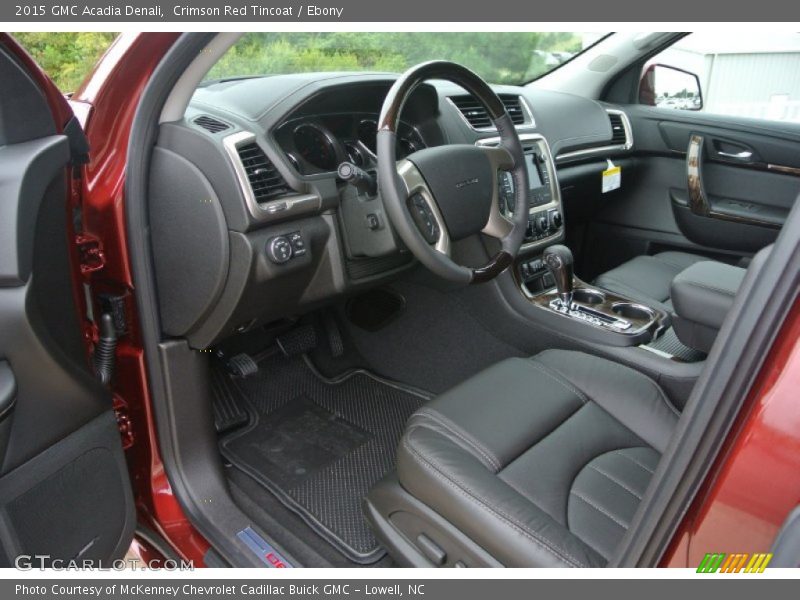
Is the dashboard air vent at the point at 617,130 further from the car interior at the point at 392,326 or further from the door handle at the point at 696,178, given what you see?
the car interior at the point at 392,326

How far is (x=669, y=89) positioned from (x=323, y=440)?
7.50 feet

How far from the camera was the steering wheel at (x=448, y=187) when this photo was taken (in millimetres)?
1379

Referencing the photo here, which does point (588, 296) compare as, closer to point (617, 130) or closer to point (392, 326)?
point (392, 326)

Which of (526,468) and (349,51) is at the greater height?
(349,51)

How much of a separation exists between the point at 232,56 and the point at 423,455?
3.36 ft

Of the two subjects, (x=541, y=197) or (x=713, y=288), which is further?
(x=541, y=197)

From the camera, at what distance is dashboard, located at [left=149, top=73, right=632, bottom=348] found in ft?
4.69

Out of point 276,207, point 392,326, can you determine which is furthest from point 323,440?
point 276,207

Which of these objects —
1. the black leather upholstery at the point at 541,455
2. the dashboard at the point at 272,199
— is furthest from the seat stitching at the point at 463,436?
the dashboard at the point at 272,199

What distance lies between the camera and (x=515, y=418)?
4.64ft

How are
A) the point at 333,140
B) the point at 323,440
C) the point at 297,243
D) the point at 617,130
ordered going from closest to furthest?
the point at 297,243
the point at 333,140
the point at 323,440
the point at 617,130

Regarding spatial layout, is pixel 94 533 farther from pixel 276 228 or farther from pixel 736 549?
pixel 736 549

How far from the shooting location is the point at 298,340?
7.59 feet

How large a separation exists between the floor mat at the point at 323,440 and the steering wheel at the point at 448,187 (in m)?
0.75
